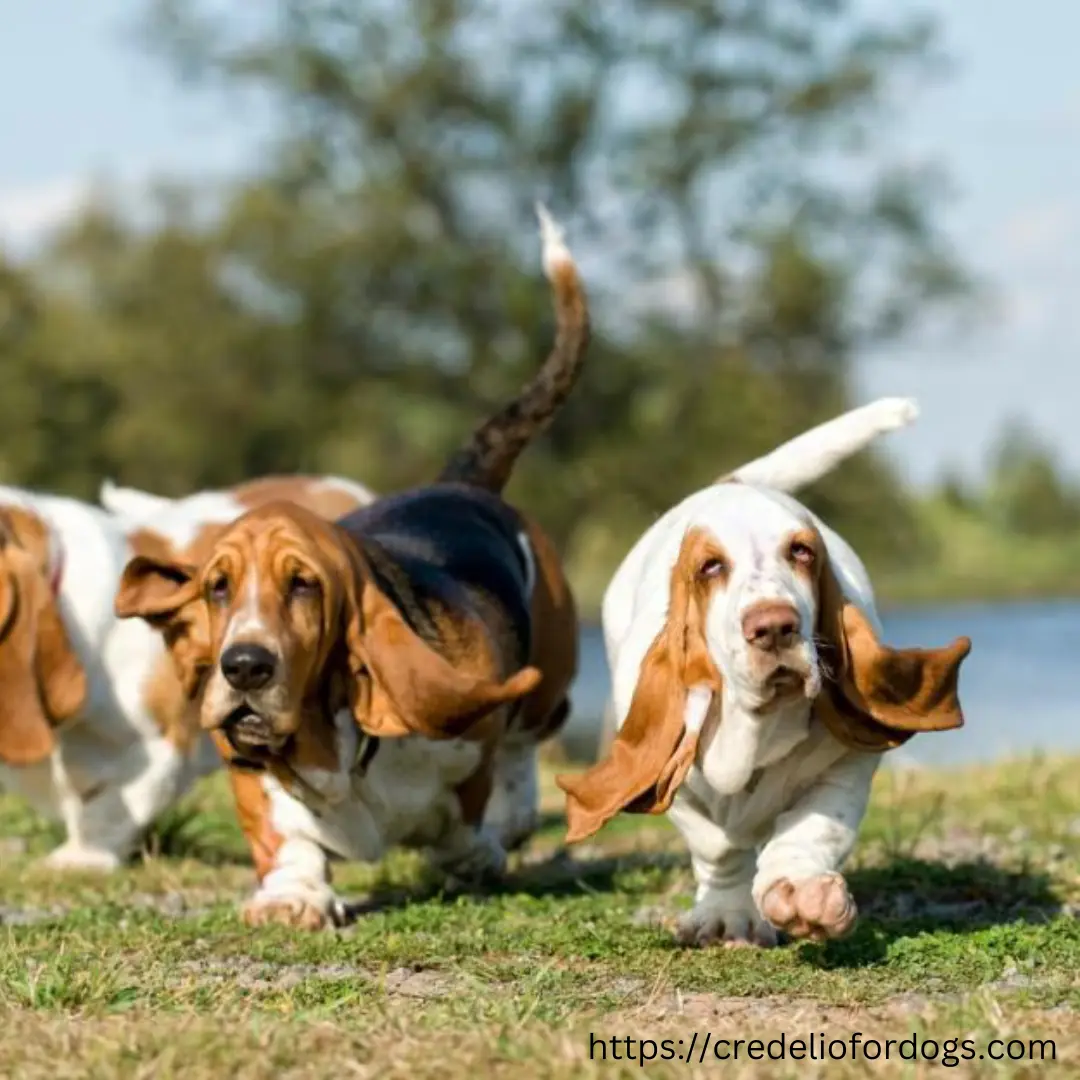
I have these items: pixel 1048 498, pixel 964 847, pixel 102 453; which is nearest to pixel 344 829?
pixel 964 847

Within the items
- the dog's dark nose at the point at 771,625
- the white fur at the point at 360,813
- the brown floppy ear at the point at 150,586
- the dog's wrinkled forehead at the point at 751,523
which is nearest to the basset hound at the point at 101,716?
the brown floppy ear at the point at 150,586

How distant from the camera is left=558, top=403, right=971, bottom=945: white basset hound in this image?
189 inches

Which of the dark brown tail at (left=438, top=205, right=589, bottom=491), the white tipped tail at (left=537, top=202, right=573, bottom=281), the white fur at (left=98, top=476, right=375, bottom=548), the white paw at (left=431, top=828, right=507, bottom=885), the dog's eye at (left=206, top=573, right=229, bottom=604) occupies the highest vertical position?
the white tipped tail at (left=537, top=202, right=573, bottom=281)

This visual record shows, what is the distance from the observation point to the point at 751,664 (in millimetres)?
4715

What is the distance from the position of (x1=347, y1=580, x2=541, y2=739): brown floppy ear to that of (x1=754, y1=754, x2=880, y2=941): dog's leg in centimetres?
95

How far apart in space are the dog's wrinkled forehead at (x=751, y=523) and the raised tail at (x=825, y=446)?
0.96 meters

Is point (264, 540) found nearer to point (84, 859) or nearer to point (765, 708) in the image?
point (765, 708)

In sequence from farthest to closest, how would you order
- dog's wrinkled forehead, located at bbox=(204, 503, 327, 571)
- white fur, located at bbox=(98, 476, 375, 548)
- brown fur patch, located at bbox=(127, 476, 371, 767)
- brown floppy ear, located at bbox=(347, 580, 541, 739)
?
white fur, located at bbox=(98, 476, 375, 548), brown fur patch, located at bbox=(127, 476, 371, 767), brown floppy ear, located at bbox=(347, 580, 541, 739), dog's wrinkled forehead, located at bbox=(204, 503, 327, 571)

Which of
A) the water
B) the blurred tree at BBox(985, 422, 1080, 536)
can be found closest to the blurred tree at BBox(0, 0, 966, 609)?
the water

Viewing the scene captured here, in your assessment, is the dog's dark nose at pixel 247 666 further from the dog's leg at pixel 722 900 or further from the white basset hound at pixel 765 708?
the dog's leg at pixel 722 900

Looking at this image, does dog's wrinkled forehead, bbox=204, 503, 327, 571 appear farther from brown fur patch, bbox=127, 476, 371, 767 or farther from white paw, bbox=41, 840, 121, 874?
white paw, bbox=41, 840, 121, 874

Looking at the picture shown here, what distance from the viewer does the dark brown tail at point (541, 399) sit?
318 inches

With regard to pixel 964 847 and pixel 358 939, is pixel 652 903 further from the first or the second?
pixel 964 847

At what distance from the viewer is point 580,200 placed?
20.5 meters
